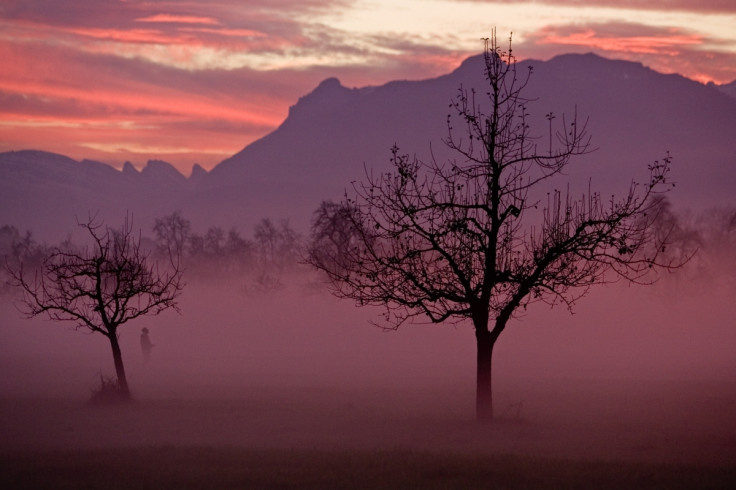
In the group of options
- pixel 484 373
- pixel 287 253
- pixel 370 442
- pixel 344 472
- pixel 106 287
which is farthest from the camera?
pixel 287 253

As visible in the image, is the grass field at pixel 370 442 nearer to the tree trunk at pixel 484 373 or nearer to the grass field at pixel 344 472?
the grass field at pixel 344 472

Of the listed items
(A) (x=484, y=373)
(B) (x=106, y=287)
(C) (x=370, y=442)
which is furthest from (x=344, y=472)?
(B) (x=106, y=287)

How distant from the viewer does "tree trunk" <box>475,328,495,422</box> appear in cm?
2584

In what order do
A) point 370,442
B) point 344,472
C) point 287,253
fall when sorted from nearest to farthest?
point 344,472 < point 370,442 < point 287,253

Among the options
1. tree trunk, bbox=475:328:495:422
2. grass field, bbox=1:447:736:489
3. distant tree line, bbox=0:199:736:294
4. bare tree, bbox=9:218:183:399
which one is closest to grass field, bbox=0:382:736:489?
grass field, bbox=1:447:736:489

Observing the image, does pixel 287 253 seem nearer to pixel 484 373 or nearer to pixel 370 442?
pixel 484 373

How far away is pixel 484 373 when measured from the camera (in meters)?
26.3

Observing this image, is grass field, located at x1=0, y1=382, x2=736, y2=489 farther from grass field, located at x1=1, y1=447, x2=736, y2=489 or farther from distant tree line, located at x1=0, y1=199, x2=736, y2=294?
distant tree line, located at x1=0, y1=199, x2=736, y2=294

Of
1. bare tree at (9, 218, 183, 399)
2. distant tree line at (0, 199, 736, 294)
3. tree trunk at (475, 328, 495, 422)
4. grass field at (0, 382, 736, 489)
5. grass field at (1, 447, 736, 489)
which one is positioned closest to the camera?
grass field at (1, 447, 736, 489)

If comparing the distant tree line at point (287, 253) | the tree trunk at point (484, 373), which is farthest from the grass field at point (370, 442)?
the distant tree line at point (287, 253)

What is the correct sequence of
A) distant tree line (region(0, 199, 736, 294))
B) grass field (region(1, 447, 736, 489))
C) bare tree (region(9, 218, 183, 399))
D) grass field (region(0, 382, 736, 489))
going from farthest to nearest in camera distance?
distant tree line (region(0, 199, 736, 294))
bare tree (region(9, 218, 183, 399))
grass field (region(0, 382, 736, 489))
grass field (region(1, 447, 736, 489))

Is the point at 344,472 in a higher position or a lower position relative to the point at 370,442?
higher

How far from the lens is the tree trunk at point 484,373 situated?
25844 millimetres

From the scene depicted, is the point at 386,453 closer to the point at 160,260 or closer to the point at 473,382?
the point at 473,382
